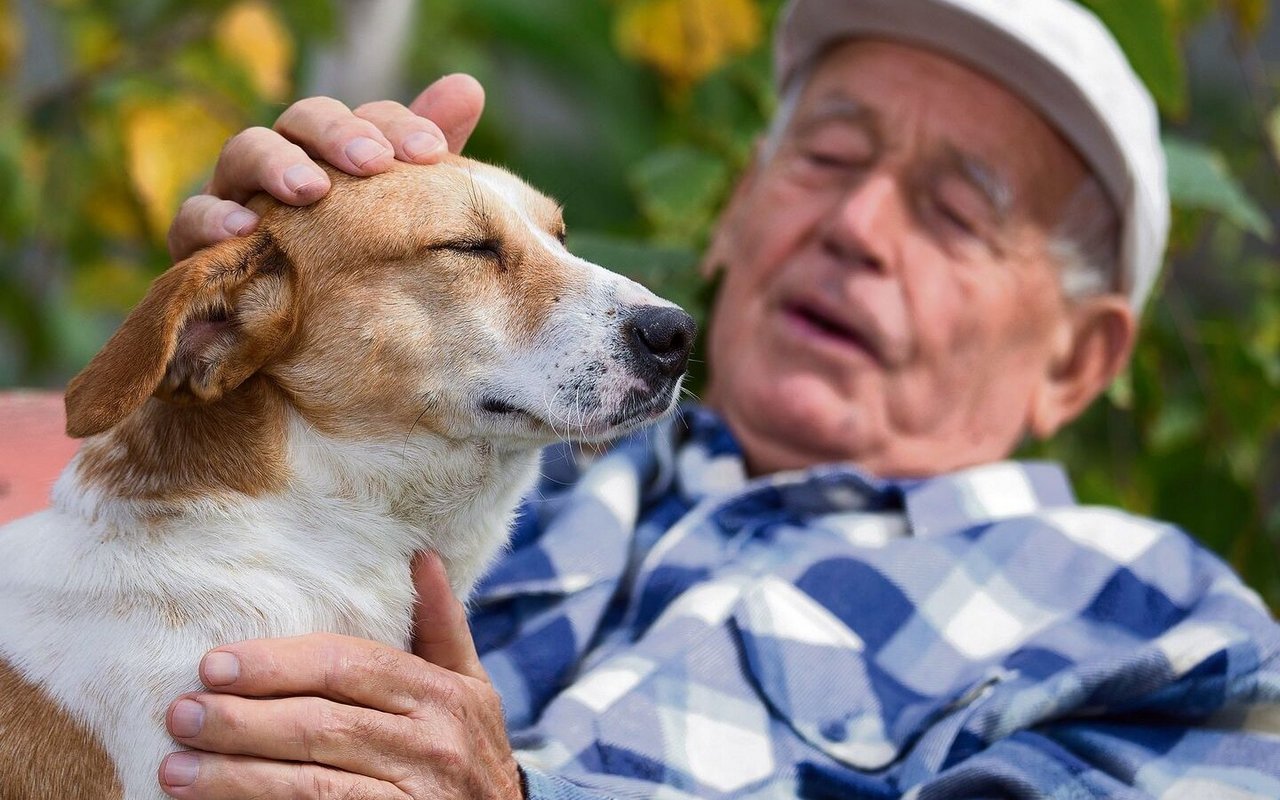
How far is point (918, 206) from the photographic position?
2.28 m

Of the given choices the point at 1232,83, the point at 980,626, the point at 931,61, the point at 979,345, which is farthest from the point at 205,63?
the point at 1232,83

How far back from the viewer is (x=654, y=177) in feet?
8.68

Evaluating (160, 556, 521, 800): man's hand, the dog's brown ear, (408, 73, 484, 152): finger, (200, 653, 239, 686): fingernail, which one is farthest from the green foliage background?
(200, 653, 239, 686): fingernail

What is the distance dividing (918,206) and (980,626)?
2.42 ft

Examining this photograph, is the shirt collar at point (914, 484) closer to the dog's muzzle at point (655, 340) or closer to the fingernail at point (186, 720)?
the dog's muzzle at point (655, 340)

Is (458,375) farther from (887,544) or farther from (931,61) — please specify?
(931,61)

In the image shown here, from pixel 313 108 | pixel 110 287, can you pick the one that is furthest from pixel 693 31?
pixel 313 108

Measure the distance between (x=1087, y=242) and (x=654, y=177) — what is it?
81 cm

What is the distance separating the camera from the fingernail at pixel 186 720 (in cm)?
125

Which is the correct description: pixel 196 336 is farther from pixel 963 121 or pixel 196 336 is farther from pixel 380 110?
pixel 963 121

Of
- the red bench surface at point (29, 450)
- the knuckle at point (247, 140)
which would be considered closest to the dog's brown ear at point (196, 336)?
the knuckle at point (247, 140)

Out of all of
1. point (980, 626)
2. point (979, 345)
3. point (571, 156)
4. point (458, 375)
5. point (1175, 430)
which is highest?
point (458, 375)

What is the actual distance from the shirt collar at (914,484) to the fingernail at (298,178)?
90 centimetres

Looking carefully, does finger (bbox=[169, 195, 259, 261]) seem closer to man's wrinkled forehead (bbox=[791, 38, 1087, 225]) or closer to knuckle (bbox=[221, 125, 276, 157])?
knuckle (bbox=[221, 125, 276, 157])
